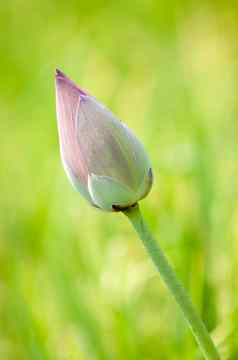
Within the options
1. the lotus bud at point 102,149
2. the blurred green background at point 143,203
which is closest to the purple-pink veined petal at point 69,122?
the lotus bud at point 102,149

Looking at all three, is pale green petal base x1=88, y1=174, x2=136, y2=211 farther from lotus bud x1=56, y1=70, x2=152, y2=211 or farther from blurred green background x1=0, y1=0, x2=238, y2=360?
blurred green background x1=0, y1=0, x2=238, y2=360

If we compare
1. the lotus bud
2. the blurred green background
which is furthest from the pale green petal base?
the blurred green background

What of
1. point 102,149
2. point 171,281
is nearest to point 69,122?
point 102,149

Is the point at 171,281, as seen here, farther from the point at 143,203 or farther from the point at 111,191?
the point at 143,203

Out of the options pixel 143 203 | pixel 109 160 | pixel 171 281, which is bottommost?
pixel 143 203

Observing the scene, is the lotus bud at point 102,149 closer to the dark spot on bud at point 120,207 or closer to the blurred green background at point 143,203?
the dark spot on bud at point 120,207

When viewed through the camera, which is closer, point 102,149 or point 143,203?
point 102,149

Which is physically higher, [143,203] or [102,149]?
[102,149]
